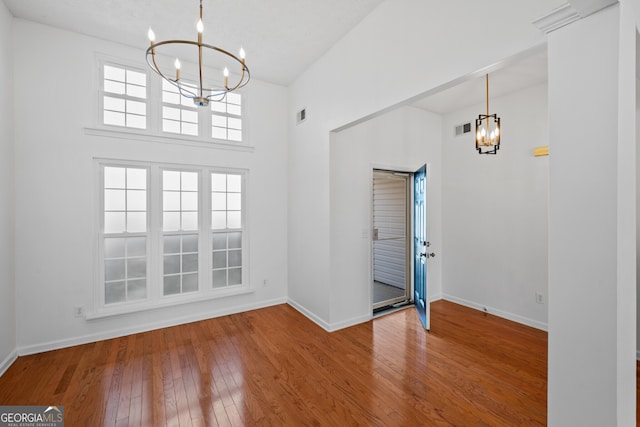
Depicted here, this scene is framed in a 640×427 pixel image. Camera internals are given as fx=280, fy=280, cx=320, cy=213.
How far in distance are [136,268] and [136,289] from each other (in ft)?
0.89

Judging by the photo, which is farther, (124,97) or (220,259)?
(220,259)

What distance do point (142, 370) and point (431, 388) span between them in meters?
2.72

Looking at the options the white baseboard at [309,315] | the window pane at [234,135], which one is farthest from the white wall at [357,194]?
the window pane at [234,135]

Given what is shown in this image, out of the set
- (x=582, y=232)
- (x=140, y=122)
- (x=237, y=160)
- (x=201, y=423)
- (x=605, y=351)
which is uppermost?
(x=140, y=122)

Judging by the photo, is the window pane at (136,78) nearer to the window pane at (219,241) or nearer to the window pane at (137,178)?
the window pane at (137,178)

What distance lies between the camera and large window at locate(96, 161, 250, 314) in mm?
3486

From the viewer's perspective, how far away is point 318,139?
3.83 m

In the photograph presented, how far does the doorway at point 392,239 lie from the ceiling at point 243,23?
1.68m

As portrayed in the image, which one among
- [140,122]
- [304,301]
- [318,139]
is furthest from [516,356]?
[140,122]

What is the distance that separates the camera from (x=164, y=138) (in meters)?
3.73

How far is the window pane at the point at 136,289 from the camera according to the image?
3.58 metres

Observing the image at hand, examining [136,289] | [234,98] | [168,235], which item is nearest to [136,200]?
[168,235]

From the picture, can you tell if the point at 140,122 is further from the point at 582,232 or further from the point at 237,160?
the point at 582,232

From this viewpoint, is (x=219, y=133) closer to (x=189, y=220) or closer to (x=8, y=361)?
(x=189, y=220)
